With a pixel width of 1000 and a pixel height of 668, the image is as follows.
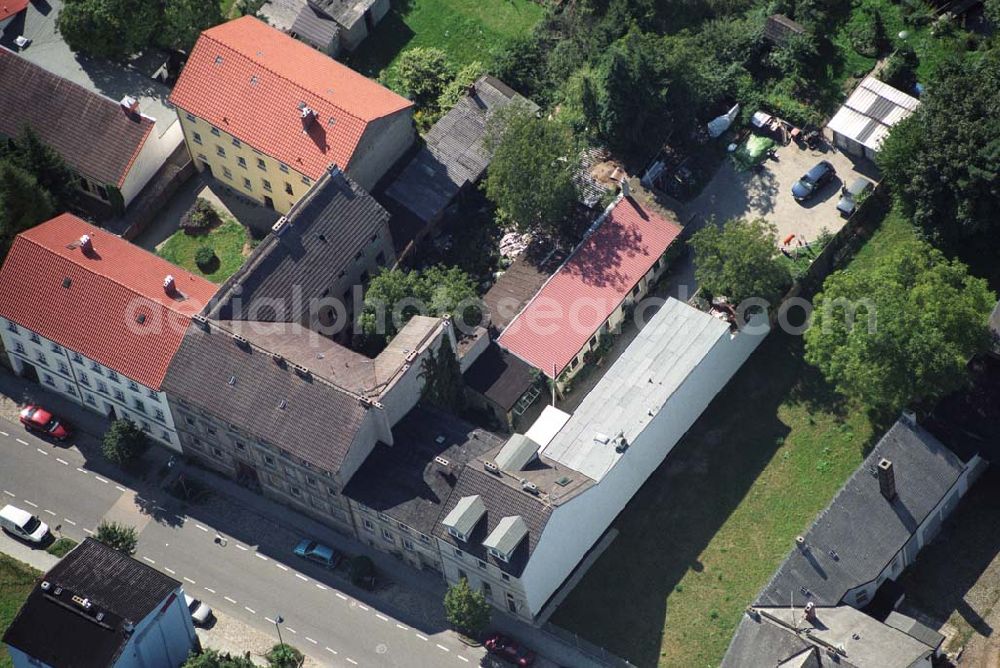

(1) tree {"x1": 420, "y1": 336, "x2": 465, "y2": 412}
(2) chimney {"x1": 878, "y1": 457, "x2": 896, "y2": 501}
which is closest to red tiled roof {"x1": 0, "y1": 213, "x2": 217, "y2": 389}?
(1) tree {"x1": 420, "y1": 336, "x2": 465, "y2": 412}

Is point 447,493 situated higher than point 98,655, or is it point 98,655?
point 447,493

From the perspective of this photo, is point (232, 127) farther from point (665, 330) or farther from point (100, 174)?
point (665, 330)

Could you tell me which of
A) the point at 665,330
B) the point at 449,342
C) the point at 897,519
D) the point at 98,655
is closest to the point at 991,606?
the point at 897,519

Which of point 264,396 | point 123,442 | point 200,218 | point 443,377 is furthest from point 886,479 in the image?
point 200,218

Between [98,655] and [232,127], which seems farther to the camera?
[232,127]

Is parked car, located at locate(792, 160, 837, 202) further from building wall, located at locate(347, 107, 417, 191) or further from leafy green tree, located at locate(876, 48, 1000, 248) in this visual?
building wall, located at locate(347, 107, 417, 191)

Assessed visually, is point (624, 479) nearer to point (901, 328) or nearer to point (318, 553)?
point (901, 328)
